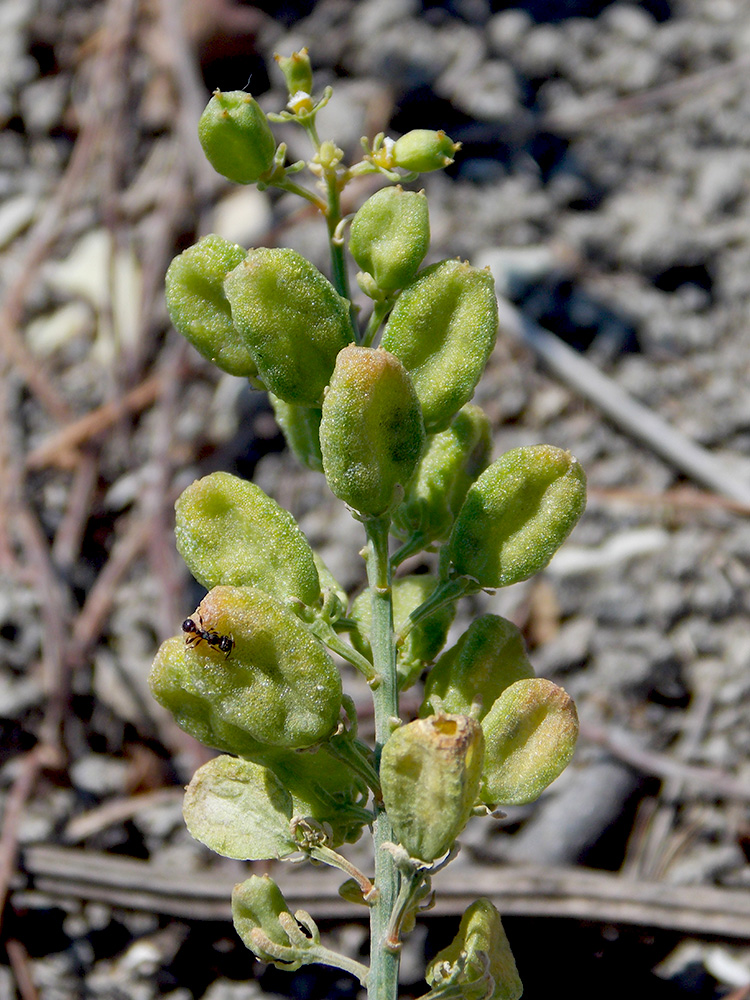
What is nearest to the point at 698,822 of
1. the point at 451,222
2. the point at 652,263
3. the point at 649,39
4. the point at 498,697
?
the point at 498,697

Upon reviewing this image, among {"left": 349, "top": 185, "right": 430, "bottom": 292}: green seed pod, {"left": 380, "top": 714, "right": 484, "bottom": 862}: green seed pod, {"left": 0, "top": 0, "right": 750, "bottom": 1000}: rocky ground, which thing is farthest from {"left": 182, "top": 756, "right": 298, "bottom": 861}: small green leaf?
{"left": 0, "top": 0, "right": 750, "bottom": 1000}: rocky ground

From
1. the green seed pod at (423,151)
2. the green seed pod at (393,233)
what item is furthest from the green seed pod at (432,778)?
the green seed pod at (423,151)

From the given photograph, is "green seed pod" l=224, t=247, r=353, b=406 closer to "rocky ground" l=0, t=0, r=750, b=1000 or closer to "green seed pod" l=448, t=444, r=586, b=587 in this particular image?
"green seed pod" l=448, t=444, r=586, b=587

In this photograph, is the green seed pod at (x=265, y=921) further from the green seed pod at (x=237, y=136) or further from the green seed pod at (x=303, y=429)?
the green seed pod at (x=237, y=136)

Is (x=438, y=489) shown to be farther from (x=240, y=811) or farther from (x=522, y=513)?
(x=240, y=811)

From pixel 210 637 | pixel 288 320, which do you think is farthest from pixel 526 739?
pixel 288 320

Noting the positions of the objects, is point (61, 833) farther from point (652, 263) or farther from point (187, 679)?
point (652, 263)

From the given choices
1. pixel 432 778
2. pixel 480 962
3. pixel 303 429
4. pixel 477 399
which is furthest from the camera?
pixel 477 399
